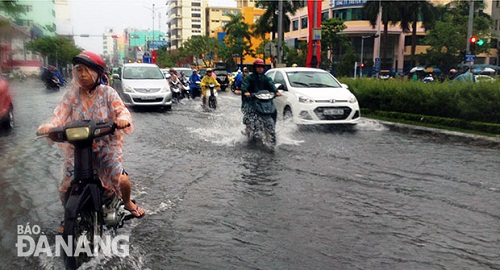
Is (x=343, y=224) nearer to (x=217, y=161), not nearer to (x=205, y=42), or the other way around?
(x=217, y=161)

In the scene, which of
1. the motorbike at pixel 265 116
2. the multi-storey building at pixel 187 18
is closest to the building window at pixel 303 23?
the multi-storey building at pixel 187 18

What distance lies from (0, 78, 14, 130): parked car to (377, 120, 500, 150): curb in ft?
32.3

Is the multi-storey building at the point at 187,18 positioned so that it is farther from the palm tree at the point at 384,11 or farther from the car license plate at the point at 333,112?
the car license plate at the point at 333,112

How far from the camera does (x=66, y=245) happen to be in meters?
3.55

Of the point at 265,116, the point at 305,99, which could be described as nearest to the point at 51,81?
the point at 305,99

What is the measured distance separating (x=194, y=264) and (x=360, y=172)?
429cm

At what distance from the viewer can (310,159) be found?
342 inches

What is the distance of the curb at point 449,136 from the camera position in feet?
34.9

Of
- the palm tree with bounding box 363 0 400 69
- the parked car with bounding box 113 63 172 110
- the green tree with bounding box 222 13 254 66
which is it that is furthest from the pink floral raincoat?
the green tree with bounding box 222 13 254 66

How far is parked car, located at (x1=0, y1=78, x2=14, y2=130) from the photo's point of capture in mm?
11320

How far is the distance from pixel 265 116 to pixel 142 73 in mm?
10522

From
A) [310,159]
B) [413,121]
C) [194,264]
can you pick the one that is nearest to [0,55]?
[310,159]

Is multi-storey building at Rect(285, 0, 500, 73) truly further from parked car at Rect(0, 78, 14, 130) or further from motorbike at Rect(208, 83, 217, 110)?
parked car at Rect(0, 78, 14, 130)

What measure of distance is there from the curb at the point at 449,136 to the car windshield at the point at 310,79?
2064mm
